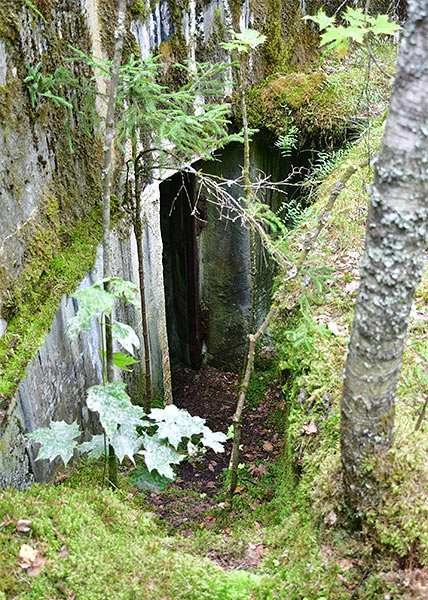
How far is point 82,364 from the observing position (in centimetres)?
393

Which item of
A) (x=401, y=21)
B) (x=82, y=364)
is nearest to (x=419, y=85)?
(x=82, y=364)

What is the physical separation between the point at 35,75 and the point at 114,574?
2.96 metres

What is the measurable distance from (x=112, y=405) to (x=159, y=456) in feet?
1.54

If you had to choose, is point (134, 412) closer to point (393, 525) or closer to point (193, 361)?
point (393, 525)

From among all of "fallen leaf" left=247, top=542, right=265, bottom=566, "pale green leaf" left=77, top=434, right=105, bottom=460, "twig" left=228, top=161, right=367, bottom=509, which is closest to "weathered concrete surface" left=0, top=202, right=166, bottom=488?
"pale green leaf" left=77, top=434, right=105, bottom=460

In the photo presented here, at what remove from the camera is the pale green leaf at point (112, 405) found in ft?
8.28

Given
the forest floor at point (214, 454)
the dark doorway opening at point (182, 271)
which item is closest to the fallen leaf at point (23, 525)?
the forest floor at point (214, 454)

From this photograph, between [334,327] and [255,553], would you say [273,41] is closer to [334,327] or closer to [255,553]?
[334,327]

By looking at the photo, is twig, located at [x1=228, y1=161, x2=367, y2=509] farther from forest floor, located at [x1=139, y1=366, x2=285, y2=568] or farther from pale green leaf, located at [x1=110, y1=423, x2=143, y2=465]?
pale green leaf, located at [x1=110, y1=423, x2=143, y2=465]

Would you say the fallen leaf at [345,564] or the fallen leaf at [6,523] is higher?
the fallen leaf at [6,523]

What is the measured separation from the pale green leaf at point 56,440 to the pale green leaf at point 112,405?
0.26 meters

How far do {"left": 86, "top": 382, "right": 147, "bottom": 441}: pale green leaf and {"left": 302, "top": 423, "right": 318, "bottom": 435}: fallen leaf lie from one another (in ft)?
4.35

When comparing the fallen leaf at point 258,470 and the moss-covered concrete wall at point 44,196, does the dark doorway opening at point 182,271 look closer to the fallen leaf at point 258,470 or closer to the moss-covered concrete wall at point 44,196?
the moss-covered concrete wall at point 44,196

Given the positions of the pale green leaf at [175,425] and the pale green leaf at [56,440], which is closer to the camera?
the pale green leaf at [56,440]
